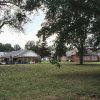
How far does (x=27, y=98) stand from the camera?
13000 millimetres

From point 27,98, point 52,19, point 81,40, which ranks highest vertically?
point 52,19

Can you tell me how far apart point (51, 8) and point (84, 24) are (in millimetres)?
4233

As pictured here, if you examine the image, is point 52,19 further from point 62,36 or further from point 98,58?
point 98,58

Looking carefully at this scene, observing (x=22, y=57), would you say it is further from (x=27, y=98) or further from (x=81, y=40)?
(x=27, y=98)

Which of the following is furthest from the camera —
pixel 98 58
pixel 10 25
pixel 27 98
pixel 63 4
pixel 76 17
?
pixel 98 58

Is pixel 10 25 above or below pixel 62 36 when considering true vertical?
above

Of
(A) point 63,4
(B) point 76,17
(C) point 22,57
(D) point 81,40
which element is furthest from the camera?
(C) point 22,57

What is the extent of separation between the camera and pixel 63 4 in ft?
65.5

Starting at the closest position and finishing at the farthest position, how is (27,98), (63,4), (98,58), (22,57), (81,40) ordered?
(27,98), (63,4), (81,40), (22,57), (98,58)

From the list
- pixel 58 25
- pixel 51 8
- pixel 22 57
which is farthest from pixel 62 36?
pixel 22 57

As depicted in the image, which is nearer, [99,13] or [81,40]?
[99,13]

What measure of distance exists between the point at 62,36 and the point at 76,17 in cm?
196

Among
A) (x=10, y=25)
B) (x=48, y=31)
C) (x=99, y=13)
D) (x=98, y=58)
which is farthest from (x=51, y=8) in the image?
(x=98, y=58)

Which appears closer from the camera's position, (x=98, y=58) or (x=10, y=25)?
(x=10, y=25)
